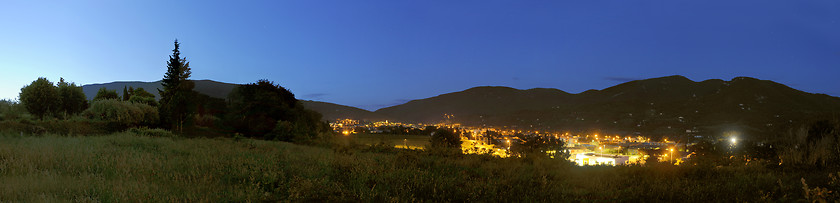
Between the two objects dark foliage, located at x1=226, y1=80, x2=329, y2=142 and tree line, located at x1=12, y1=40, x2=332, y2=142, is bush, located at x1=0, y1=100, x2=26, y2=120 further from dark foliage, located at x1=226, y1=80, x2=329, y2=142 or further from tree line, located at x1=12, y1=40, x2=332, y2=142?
dark foliage, located at x1=226, y1=80, x2=329, y2=142

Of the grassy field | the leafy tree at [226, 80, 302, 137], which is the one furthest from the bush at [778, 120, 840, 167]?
the leafy tree at [226, 80, 302, 137]

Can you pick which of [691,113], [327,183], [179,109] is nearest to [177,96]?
[179,109]

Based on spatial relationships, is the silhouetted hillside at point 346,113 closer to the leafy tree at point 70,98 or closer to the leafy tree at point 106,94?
the leafy tree at point 106,94

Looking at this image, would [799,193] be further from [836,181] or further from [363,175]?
[363,175]

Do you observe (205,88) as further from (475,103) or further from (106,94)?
(475,103)

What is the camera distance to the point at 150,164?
670 centimetres

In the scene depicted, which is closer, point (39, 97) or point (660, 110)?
point (39, 97)

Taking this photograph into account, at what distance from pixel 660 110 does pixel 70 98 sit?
264ft

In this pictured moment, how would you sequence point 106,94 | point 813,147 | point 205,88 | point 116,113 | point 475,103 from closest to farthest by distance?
point 813,147, point 116,113, point 106,94, point 205,88, point 475,103

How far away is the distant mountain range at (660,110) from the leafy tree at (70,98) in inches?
142

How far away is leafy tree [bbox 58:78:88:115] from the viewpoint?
23402 millimetres

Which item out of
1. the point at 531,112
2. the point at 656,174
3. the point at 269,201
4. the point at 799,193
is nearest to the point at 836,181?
the point at 799,193

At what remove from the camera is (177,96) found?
2688cm

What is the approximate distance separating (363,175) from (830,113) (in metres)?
15.2
